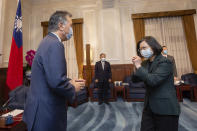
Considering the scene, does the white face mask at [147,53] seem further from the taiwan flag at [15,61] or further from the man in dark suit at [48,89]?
the taiwan flag at [15,61]

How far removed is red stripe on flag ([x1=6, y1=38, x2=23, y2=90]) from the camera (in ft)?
9.34

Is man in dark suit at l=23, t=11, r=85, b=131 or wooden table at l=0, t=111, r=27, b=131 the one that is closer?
man in dark suit at l=23, t=11, r=85, b=131

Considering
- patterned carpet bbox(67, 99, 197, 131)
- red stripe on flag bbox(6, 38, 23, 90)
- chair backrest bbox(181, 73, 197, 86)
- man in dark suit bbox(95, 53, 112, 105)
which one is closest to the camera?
patterned carpet bbox(67, 99, 197, 131)

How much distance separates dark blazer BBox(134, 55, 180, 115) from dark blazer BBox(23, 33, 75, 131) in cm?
67

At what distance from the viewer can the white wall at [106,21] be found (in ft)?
17.3

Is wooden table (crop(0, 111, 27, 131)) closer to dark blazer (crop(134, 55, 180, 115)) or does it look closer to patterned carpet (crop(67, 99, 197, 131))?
patterned carpet (crop(67, 99, 197, 131))

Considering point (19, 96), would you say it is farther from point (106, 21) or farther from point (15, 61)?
point (106, 21)

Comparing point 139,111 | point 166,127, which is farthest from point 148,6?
point 166,127

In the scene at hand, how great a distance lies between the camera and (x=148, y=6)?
5367mm

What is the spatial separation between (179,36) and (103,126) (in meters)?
4.86

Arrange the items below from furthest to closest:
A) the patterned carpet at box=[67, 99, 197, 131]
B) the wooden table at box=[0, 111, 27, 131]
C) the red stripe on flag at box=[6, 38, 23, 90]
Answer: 1. the red stripe on flag at box=[6, 38, 23, 90]
2. the patterned carpet at box=[67, 99, 197, 131]
3. the wooden table at box=[0, 111, 27, 131]

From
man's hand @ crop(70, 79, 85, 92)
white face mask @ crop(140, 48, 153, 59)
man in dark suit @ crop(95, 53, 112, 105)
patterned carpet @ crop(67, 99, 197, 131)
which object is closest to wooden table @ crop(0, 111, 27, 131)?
patterned carpet @ crop(67, 99, 197, 131)

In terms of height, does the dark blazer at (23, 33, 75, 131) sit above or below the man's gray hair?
below

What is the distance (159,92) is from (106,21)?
15.4ft
